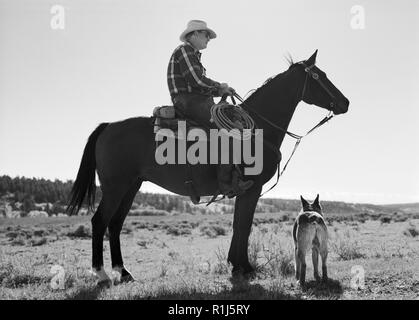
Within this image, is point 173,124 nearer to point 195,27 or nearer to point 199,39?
point 199,39

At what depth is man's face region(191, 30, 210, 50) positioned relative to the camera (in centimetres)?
695

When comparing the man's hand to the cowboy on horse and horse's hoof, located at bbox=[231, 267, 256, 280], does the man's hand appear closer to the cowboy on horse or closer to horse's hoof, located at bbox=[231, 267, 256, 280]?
the cowboy on horse

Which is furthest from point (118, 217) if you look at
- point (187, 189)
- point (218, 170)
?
point (218, 170)

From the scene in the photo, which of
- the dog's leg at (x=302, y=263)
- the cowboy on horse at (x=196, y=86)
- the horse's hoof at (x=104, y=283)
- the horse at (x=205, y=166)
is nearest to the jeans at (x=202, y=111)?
the cowboy on horse at (x=196, y=86)

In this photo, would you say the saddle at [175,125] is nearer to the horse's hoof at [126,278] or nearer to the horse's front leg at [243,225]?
the horse's front leg at [243,225]

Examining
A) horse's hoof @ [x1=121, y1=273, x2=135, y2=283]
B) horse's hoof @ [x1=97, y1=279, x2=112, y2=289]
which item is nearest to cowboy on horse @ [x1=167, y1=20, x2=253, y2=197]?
horse's hoof @ [x1=121, y1=273, x2=135, y2=283]

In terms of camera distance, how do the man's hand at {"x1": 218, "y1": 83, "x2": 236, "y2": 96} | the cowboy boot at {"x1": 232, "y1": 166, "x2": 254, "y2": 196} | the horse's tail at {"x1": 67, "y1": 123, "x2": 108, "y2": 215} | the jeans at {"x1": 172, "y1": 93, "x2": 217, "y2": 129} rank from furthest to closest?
the horse's tail at {"x1": 67, "y1": 123, "x2": 108, "y2": 215} → the man's hand at {"x1": 218, "y1": 83, "x2": 236, "y2": 96} → the jeans at {"x1": 172, "y1": 93, "x2": 217, "y2": 129} → the cowboy boot at {"x1": 232, "y1": 166, "x2": 254, "y2": 196}

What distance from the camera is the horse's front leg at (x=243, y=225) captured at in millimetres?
6711

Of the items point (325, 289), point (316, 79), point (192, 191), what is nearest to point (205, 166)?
point (192, 191)

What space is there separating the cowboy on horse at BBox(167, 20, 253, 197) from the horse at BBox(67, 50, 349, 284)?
13.2 inches

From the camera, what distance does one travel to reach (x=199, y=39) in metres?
6.95

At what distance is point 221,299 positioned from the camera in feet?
17.4
